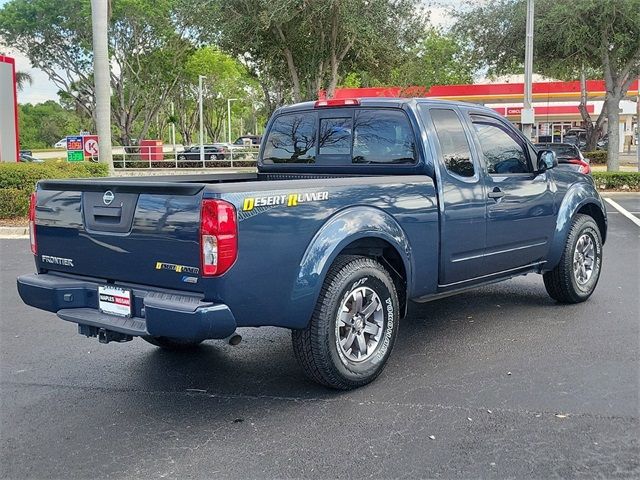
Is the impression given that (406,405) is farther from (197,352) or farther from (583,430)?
(197,352)

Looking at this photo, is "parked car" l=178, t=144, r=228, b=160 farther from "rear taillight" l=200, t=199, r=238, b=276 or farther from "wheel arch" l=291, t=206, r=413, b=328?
"rear taillight" l=200, t=199, r=238, b=276

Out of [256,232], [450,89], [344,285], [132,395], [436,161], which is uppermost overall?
[450,89]

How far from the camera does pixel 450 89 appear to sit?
133 ft

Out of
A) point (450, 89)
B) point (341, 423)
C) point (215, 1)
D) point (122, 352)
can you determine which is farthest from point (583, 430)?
point (450, 89)

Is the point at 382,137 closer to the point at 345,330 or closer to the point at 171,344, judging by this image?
the point at 345,330

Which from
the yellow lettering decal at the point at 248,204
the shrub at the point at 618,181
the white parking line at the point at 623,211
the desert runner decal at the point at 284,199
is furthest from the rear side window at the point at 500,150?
the shrub at the point at 618,181

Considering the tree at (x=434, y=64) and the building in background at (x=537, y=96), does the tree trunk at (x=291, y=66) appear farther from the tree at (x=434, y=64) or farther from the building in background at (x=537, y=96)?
the building in background at (x=537, y=96)

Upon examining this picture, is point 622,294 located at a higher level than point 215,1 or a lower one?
lower

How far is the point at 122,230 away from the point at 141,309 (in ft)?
1.63

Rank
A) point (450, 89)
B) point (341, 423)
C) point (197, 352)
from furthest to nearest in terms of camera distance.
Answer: point (450, 89), point (197, 352), point (341, 423)

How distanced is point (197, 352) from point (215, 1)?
20.7 m

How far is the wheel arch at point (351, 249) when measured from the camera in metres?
4.27

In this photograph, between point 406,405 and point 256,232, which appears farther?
point 406,405

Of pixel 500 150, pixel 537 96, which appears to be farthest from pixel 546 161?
pixel 537 96
